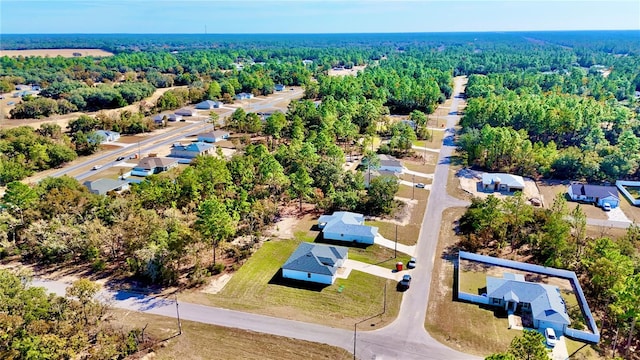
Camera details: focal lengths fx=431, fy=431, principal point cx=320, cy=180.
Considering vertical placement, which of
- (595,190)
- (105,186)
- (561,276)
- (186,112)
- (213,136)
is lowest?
(561,276)

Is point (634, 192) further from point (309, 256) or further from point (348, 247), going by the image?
point (309, 256)

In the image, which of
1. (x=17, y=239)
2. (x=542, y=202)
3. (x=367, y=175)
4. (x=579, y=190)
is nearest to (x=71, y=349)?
(x=17, y=239)

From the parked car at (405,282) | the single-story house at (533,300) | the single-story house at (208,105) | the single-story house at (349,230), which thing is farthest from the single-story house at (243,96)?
the single-story house at (533,300)

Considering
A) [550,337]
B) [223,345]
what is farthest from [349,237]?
[550,337]

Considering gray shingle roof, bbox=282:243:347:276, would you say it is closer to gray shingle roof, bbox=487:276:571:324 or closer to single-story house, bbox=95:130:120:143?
gray shingle roof, bbox=487:276:571:324

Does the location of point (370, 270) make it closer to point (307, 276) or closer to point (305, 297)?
point (307, 276)

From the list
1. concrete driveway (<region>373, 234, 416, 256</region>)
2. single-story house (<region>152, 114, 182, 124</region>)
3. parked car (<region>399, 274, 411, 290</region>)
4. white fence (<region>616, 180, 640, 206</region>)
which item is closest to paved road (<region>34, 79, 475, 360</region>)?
parked car (<region>399, 274, 411, 290</region>)
